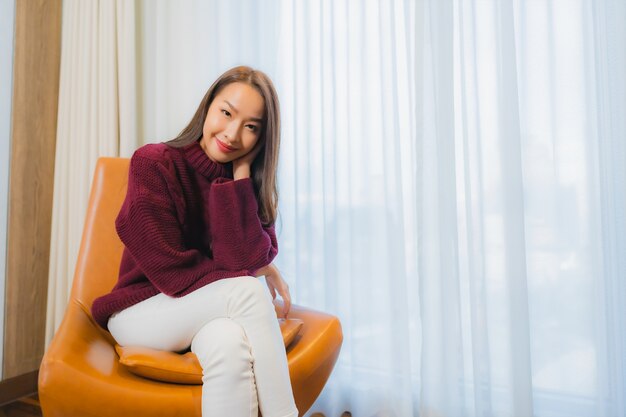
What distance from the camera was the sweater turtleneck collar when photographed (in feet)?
3.72

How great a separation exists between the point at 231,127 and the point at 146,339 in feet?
1.76

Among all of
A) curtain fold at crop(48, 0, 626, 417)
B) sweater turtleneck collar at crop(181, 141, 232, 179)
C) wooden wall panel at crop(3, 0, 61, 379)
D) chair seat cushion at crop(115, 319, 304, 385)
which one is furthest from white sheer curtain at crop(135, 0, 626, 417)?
wooden wall panel at crop(3, 0, 61, 379)

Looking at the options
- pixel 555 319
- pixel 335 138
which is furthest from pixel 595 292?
pixel 335 138

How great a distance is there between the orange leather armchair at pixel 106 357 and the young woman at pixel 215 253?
2.4 inches

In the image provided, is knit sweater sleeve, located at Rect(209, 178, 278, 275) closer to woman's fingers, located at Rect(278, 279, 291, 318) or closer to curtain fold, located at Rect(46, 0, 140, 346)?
woman's fingers, located at Rect(278, 279, 291, 318)

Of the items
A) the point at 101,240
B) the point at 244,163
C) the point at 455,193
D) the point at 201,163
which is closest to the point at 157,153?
the point at 201,163

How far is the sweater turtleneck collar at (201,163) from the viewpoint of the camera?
3.72 ft

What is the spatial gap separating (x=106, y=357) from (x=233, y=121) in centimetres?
61

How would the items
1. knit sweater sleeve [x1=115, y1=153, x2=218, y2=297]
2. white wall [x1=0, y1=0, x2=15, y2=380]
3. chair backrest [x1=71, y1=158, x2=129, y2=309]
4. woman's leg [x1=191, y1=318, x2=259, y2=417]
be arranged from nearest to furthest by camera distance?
woman's leg [x1=191, y1=318, x2=259, y2=417] → knit sweater sleeve [x1=115, y1=153, x2=218, y2=297] → chair backrest [x1=71, y1=158, x2=129, y2=309] → white wall [x1=0, y1=0, x2=15, y2=380]

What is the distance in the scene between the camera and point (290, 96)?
5.18 feet

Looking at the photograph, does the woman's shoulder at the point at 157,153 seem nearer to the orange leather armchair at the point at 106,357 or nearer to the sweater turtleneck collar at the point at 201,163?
the sweater turtleneck collar at the point at 201,163

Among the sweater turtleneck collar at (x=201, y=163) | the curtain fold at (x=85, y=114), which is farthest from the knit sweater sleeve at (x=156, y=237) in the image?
the curtain fold at (x=85, y=114)

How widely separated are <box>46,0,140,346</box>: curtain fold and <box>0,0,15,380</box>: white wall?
6.7 inches

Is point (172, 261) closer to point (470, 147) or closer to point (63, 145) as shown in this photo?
point (470, 147)
